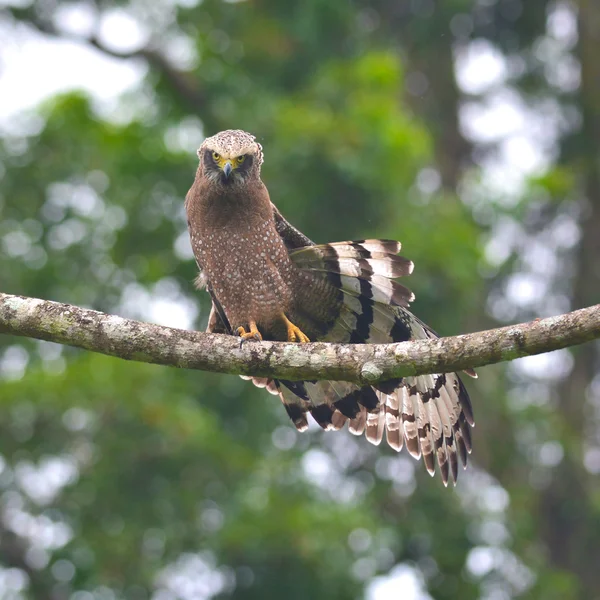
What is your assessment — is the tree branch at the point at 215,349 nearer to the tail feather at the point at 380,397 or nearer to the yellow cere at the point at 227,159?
the tail feather at the point at 380,397

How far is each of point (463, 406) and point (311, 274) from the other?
1.13 metres

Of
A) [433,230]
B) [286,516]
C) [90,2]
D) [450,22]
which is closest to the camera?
[286,516]

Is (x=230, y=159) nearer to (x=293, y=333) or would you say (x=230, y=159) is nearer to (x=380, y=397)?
(x=293, y=333)

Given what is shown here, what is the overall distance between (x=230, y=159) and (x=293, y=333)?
3.44 ft

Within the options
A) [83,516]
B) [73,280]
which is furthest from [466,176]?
[83,516]

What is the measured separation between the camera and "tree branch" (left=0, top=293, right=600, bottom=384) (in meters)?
5.25

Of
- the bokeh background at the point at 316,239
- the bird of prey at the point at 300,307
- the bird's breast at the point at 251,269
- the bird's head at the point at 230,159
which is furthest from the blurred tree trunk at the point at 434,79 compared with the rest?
the bird's breast at the point at 251,269

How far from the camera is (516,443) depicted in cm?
1484

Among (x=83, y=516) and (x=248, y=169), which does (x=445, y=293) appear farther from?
(x=248, y=169)

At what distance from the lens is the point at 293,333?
6461mm

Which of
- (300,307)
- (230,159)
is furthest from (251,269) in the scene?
(230,159)

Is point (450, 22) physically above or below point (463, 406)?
below

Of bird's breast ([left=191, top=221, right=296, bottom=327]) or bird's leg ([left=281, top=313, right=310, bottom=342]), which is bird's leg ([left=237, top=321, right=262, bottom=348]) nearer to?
bird's breast ([left=191, top=221, right=296, bottom=327])

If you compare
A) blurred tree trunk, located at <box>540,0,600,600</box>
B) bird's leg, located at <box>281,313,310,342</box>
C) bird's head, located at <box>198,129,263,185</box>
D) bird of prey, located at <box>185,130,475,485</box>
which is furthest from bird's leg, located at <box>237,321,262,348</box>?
blurred tree trunk, located at <box>540,0,600,600</box>
